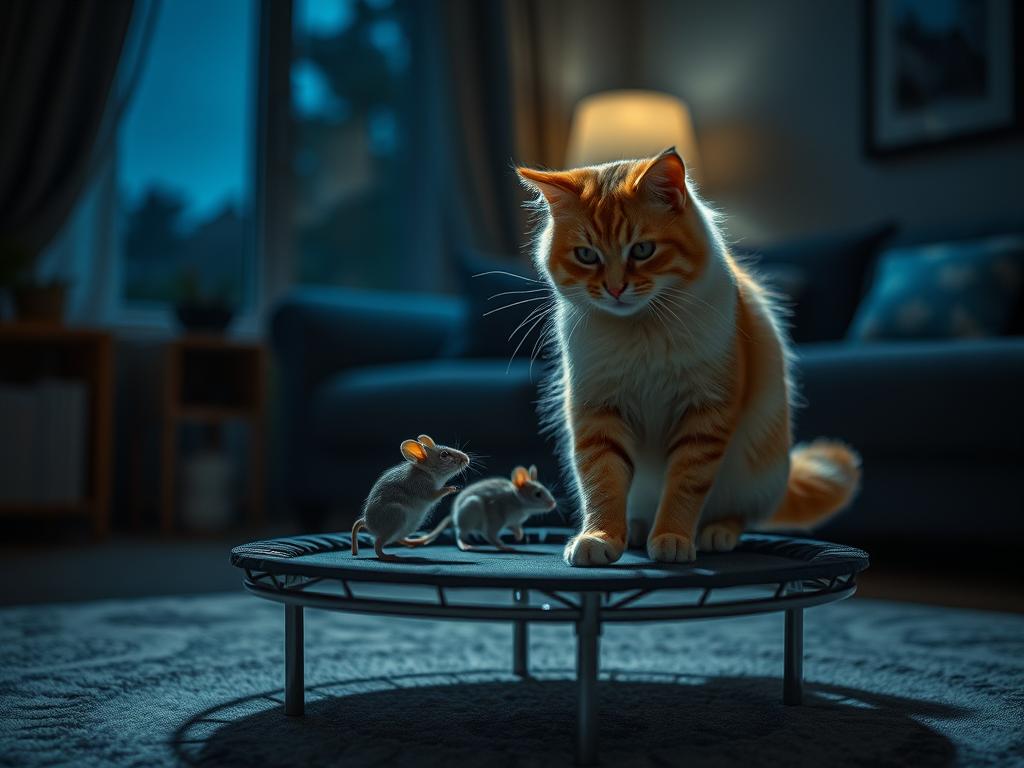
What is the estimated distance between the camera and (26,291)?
10.8 feet

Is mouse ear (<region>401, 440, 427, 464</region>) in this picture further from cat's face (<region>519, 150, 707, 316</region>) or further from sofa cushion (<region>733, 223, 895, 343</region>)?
sofa cushion (<region>733, 223, 895, 343</region>)

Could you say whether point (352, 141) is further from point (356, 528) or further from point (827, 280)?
point (356, 528)

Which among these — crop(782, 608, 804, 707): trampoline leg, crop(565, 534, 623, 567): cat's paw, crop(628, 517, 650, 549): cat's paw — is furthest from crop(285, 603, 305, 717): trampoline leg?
crop(782, 608, 804, 707): trampoline leg

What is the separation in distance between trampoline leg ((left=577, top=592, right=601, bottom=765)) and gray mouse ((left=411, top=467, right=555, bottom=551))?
291 mm

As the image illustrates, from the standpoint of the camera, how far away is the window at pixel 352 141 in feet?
14.5

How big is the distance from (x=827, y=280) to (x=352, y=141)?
2.33m

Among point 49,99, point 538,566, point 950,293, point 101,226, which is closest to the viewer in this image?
point 538,566

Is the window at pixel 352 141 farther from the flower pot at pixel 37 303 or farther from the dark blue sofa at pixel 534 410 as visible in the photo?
the flower pot at pixel 37 303

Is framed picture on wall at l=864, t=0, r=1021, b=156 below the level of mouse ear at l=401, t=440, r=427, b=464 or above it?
above

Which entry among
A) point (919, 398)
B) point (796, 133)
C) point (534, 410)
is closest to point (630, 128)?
point (796, 133)

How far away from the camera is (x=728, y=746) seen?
3.46ft

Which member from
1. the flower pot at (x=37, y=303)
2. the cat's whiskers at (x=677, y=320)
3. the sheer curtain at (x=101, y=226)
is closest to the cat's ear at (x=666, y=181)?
the cat's whiskers at (x=677, y=320)

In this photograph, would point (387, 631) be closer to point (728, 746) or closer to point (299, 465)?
point (728, 746)

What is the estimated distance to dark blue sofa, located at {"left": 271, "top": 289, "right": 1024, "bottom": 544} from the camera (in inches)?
84.6
